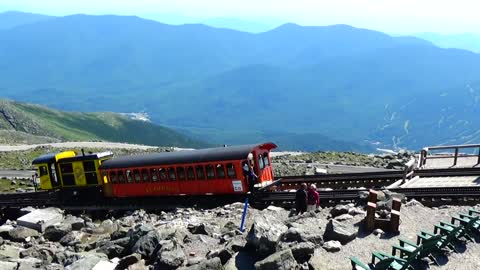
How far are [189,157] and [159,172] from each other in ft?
8.07

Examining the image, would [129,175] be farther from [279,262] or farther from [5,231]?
[279,262]

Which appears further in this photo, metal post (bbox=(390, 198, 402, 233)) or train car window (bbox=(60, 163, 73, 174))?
train car window (bbox=(60, 163, 73, 174))

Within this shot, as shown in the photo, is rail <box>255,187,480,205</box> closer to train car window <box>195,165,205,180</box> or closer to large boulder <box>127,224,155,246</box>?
train car window <box>195,165,205,180</box>

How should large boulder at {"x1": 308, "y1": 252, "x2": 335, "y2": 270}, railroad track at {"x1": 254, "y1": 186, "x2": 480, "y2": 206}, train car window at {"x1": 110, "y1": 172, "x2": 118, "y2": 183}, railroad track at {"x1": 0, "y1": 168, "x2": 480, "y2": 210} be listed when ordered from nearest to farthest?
large boulder at {"x1": 308, "y1": 252, "x2": 335, "y2": 270} < railroad track at {"x1": 254, "y1": 186, "x2": 480, "y2": 206} < railroad track at {"x1": 0, "y1": 168, "x2": 480, "y2": 210} < train car window at {"x1": 110, "y1": 172, "x2": 118, "y2": 183}

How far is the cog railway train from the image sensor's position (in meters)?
28.6

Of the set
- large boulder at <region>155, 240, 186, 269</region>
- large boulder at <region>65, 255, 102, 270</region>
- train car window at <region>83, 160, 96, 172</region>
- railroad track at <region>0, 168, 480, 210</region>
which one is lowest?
railroad track at <region>0, 168, 480, 210</region>

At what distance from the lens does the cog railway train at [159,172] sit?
2859 centimetres

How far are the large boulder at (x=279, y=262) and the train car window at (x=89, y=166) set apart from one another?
22423mm

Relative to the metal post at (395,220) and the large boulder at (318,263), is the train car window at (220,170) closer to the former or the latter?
the metal post at (395,220)

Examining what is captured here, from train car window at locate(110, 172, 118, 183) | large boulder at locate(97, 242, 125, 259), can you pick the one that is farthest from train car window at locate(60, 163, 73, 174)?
large boulder at locate(97, 242, 125, 259)

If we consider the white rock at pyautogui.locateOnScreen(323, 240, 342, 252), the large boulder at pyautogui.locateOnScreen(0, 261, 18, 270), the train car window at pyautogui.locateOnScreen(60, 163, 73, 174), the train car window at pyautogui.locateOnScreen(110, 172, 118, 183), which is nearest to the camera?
the white rock at pyautogui.locateOnScreen(323, 240, 342, 252)

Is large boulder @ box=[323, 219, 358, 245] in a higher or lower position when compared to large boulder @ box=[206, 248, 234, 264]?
higher

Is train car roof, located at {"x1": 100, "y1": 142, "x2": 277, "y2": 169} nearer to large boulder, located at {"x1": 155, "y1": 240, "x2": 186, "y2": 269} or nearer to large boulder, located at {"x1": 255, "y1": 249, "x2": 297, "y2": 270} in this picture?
Result: large boulder, located at {"x1": 155, "y1": 240, "x2": 186, "y2": 269}

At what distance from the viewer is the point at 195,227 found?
64.3 ft
